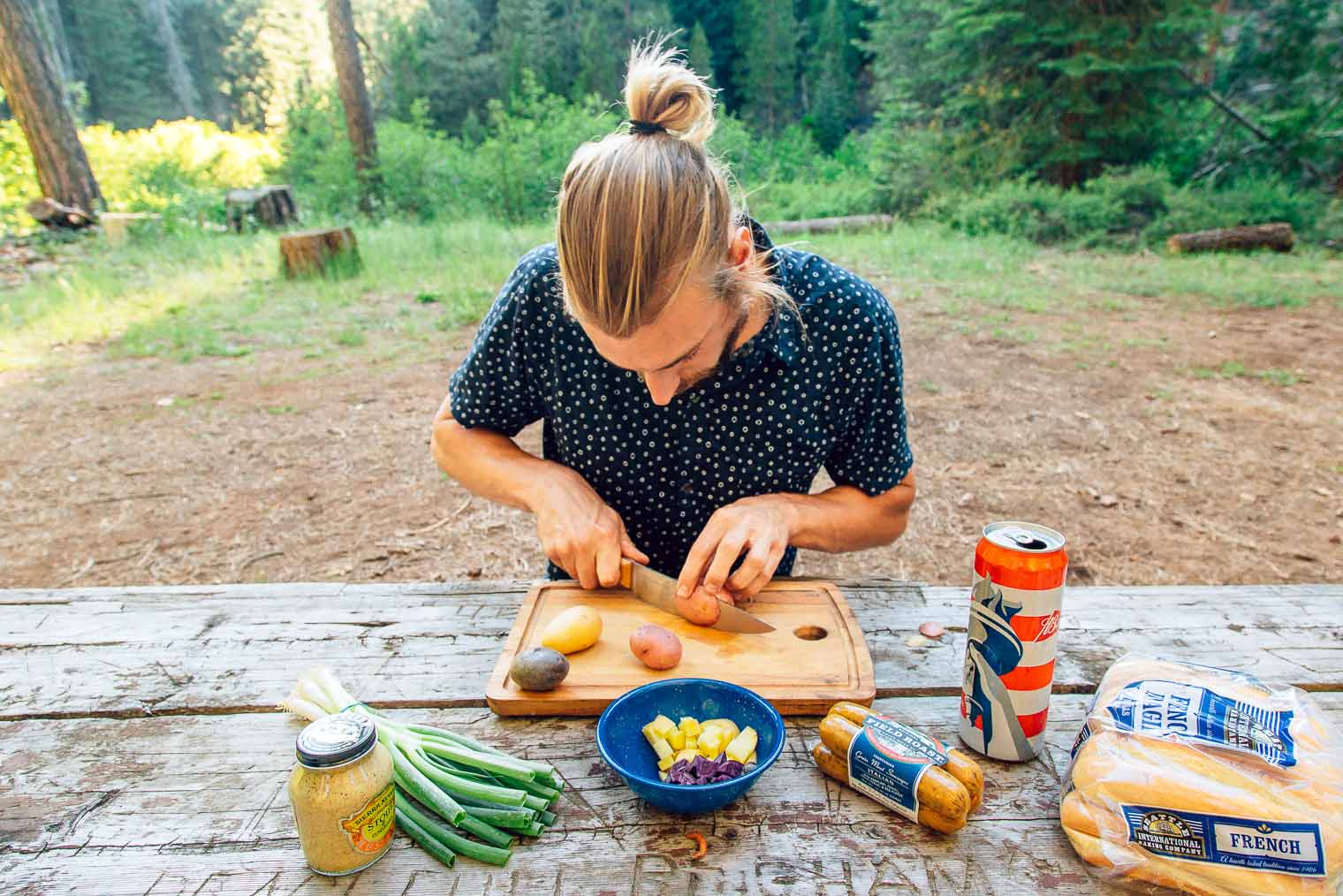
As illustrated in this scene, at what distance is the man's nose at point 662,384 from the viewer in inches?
63.7

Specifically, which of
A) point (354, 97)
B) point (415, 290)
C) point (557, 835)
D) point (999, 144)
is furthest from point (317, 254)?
point (999, 144)

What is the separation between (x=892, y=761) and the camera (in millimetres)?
1121

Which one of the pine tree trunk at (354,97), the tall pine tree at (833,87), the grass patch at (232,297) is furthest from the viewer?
the tall pine tree at (833,87)

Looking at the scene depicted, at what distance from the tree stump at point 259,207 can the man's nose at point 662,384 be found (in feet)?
39.0

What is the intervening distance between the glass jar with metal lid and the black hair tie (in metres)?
1.08

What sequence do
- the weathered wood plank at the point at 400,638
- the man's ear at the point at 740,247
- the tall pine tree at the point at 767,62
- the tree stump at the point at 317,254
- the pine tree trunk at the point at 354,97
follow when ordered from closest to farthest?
the weathered wood plank at the point at 400,638 → the man's ear at the point at 740,247 → the tree stump at the point at 317,254 → the pine tree trunk at the point at 354,97 → the tall pine tree at the point at 767,62

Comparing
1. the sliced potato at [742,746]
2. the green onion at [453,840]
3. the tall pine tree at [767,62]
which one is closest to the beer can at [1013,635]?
the sliced potato at [742,746]

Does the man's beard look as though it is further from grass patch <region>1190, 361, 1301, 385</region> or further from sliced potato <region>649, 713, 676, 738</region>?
grass patch <region>1190, 361, 1301, 385</region>

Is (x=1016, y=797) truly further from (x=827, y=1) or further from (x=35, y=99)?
(x=827, y=1)

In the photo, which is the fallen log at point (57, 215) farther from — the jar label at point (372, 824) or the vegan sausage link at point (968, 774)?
the vegan sausage link at point (968, 774)

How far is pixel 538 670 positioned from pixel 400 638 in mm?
409

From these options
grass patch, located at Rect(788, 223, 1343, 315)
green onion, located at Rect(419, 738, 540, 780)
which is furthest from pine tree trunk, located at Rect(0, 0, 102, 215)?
green onion, located at Rect(419, 738, 540, 780)

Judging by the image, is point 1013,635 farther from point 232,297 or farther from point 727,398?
point 232,297

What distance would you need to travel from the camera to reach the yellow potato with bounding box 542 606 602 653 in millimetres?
1476
